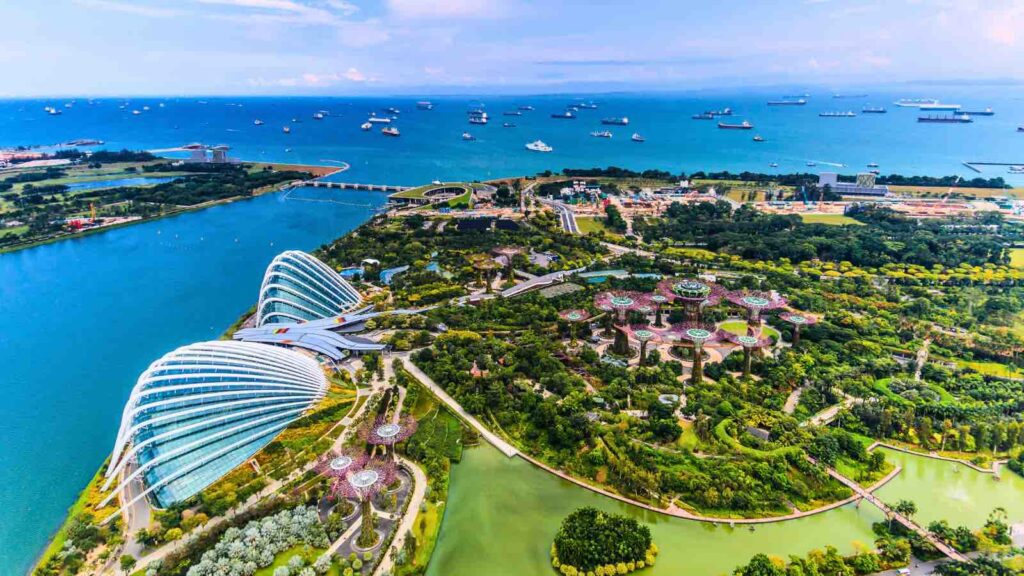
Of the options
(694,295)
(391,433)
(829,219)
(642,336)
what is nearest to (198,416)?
(391,433)

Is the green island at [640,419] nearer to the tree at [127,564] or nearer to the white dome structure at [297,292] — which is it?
the tree at [127,564]

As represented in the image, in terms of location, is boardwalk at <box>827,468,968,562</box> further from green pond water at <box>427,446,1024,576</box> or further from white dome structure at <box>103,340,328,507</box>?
white dome structure at <box>103,340,328,507</box>

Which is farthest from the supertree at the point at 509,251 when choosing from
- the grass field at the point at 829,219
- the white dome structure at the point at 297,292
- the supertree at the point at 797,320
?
the grass field at the point at 829,219

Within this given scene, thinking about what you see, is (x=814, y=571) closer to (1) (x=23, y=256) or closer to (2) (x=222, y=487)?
(2) (x=222, y=487)

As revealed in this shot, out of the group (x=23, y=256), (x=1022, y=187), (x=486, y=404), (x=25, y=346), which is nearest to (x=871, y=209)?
(x=1022, y=187)

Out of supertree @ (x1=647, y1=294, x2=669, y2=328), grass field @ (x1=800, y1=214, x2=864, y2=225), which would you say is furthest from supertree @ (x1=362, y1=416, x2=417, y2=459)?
grass field @ (x1=800, y1=214, x2=864, y2=225)

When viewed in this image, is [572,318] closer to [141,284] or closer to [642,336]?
[642,336]
